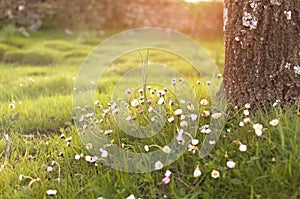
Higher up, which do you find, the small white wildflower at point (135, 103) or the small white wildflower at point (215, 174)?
the small white wildflower at point (135, 103)

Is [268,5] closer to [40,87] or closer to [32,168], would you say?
[32,168]

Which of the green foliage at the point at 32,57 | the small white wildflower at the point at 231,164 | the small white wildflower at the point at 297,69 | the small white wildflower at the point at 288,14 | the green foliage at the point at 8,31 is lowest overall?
the green foliage at the point at 32,57

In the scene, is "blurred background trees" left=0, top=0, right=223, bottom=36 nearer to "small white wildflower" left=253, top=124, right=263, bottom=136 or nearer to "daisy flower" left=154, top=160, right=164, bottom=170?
"daisy flower" left=154, top=160, right=164, bottom=170

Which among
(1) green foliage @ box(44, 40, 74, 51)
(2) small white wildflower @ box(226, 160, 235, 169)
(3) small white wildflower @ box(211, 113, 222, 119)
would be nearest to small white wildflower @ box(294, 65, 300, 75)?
(3) small white wildflower @ box(211, 113, 222, 119)

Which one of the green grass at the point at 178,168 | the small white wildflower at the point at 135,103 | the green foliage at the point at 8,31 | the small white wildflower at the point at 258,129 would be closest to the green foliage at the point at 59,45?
the green foliage at the point at 8,31

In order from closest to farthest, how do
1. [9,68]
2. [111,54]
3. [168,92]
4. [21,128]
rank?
[168,92]
[21,128]
[9,68]
[111,54]

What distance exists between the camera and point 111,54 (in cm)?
1090

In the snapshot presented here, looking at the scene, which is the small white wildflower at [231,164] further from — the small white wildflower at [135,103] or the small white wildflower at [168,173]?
the small white wildflower at [135,103]

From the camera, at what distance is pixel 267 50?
10.6 feet

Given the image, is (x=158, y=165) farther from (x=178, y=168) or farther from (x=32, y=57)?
(x=32, y=57)

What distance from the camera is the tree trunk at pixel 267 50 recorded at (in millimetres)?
3207

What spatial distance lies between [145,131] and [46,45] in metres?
8.84

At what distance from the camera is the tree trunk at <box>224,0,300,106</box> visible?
10.5ft

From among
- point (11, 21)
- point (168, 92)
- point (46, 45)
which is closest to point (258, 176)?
point (168, 92)
